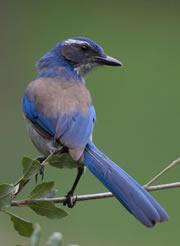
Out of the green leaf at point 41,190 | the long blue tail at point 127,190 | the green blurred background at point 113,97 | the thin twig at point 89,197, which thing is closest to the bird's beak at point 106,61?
the long blue tail at point 127,190

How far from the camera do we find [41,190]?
4715 mm

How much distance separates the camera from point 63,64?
24.8ft

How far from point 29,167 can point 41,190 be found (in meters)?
0.12

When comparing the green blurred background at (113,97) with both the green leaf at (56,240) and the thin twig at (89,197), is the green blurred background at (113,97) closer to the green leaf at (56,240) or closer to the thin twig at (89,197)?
the thin twig at (89,197)

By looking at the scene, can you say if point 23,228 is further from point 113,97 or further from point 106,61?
point 113,97

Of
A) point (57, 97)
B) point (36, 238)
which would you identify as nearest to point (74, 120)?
point (57, 97)

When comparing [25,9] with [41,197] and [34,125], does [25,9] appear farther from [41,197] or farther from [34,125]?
[41,197]

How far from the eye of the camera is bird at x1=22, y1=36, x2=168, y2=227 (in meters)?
5.21

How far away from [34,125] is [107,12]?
9.26 meters

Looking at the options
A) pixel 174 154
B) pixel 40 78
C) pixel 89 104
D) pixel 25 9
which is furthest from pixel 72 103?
pixel 25 9

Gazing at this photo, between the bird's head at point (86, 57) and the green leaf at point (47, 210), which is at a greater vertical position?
the green leaf at point (47, 210)

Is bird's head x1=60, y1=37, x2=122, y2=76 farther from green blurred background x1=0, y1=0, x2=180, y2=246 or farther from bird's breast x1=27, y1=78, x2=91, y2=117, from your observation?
green blurred background x1=0, y1=0, x2=180, y2=246

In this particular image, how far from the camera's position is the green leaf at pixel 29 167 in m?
4.66

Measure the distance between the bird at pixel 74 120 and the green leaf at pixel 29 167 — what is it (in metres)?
0.51
